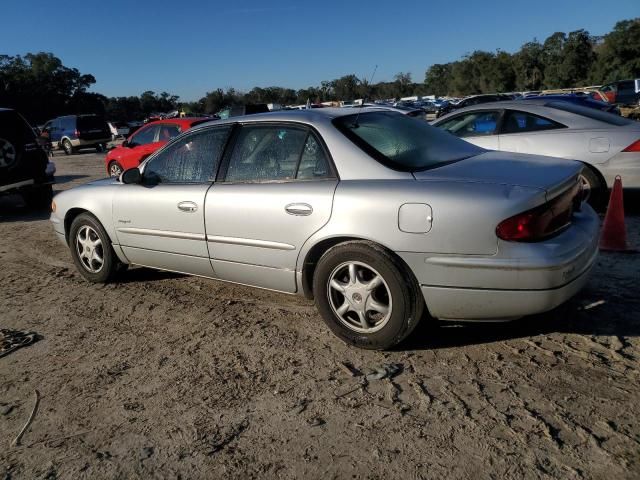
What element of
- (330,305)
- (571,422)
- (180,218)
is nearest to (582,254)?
→ (571,422)

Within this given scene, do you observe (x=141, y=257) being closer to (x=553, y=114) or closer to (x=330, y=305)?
(x=330, y=305)

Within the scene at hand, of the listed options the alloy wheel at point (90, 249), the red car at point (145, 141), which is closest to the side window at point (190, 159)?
the alloy wheel at point (90, 249)

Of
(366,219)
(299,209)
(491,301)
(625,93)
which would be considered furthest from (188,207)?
(625,93)

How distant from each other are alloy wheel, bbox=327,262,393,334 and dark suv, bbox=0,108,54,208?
7.66 metres

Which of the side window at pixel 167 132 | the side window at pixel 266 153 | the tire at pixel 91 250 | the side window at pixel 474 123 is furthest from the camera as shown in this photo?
the side window at pixel 167 132

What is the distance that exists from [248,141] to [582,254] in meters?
2.41

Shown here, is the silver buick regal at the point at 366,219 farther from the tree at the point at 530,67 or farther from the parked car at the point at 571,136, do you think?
the tree at the point at 530,67

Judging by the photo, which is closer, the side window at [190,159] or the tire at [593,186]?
the side window at [190,159]

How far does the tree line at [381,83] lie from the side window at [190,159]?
186 ft

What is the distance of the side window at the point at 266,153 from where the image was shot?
12.5ft

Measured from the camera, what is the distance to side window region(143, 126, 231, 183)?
426 cm

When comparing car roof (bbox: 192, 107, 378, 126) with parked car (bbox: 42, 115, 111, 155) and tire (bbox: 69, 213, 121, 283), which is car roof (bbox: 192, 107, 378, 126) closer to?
tire (bbox: 69, 213, 121, 283)

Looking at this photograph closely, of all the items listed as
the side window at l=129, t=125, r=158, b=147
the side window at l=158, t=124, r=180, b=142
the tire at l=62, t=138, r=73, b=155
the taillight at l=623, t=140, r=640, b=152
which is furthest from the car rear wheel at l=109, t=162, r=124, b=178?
the tire at l=62, t=138, r=73, b=155

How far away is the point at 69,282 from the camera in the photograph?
17.6 ft
